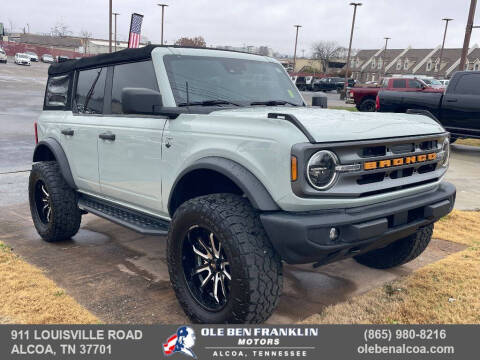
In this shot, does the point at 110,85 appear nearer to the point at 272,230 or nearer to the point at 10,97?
the point at 272,230

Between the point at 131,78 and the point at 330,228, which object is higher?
the point at 131,78

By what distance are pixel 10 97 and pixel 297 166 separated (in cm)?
2319

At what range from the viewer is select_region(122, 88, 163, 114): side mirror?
314 centimetres

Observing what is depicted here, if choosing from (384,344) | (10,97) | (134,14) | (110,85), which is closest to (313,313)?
(384,344)

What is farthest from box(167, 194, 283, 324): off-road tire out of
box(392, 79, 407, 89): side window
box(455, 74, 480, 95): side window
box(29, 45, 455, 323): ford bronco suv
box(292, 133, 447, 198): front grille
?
box(392, 79, 407, 89): side window

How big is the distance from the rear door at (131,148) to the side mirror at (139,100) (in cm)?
30

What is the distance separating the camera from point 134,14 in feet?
49.9

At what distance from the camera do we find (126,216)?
161 inches

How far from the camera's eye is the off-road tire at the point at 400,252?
4.05 m

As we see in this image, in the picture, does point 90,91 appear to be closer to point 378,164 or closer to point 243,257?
point 243,257

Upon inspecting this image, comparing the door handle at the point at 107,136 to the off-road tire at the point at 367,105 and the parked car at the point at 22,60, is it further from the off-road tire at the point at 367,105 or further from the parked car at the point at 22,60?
the parked car at the point at 22,60

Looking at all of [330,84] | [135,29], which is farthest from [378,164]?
[330,84]

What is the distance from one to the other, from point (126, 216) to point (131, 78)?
4.04ft

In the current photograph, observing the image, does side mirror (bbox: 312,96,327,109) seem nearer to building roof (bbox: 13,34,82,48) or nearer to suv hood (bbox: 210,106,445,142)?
suv hood (bbox: 210,106,445,142)
